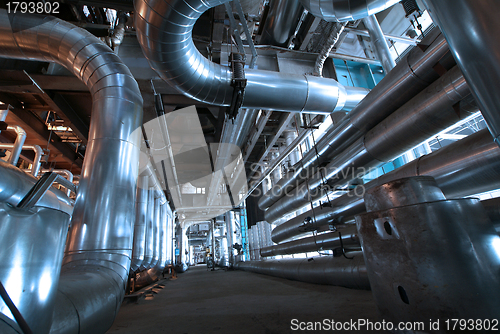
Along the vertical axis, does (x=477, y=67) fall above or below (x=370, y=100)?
below

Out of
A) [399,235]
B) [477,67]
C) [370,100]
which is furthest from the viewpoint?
[370,100]

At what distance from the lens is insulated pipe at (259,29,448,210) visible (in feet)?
5.69

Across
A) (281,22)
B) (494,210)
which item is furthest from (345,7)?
(494,210)

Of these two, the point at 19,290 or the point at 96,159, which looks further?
the point at 96,159

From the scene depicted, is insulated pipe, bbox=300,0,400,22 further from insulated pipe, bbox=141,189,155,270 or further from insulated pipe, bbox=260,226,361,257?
insulated pipe, bbox=141,189,155,270

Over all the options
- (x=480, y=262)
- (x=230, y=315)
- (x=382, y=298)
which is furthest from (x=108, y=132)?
(x=480, y=262)

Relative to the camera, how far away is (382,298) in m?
0.93

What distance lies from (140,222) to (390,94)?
458 cm

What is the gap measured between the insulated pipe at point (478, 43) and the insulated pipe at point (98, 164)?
1670 millimetres

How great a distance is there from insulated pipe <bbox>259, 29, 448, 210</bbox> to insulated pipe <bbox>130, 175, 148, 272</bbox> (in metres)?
3.39

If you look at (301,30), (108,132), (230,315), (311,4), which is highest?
(301,30)

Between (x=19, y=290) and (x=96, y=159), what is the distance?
1358mm

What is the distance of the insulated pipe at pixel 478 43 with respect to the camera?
65 centimetres

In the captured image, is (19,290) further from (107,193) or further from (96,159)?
(96,159)
